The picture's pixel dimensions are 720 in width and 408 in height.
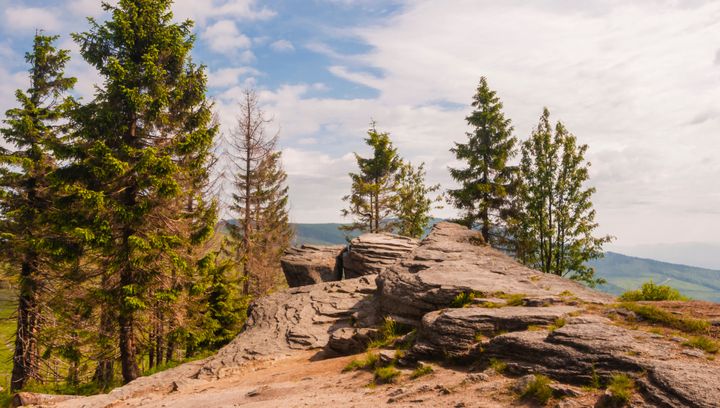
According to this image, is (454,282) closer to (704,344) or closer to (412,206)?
(704,344)

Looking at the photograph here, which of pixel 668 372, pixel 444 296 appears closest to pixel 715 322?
pixel 668 372

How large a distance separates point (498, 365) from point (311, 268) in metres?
16.9

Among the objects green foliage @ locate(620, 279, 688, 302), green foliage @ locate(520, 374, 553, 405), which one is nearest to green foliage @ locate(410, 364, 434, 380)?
green foliage @ locate(520, 374, 553, 405)

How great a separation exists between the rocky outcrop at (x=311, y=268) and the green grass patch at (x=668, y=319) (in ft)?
56.0

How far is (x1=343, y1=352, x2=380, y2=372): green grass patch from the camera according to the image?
35.8 ft

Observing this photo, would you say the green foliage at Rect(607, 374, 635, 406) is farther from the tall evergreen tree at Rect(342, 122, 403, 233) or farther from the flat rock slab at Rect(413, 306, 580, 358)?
the tall evergreen tree at Rect(342, 122, 403, 233)

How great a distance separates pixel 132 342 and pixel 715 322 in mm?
19639

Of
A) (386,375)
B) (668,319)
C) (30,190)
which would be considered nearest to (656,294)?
(668,319)

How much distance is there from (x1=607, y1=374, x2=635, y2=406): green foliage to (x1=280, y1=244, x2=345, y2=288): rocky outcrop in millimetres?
18398

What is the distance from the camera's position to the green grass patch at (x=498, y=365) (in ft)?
28.2

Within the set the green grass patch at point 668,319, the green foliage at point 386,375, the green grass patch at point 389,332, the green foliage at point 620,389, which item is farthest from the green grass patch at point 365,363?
the green grass patch at point 668,319

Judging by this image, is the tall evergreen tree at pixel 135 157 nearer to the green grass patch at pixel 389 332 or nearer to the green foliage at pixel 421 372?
the green grass patch at pixel 389 332

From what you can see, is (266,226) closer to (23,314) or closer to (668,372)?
(23,314)

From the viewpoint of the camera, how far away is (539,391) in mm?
7336
